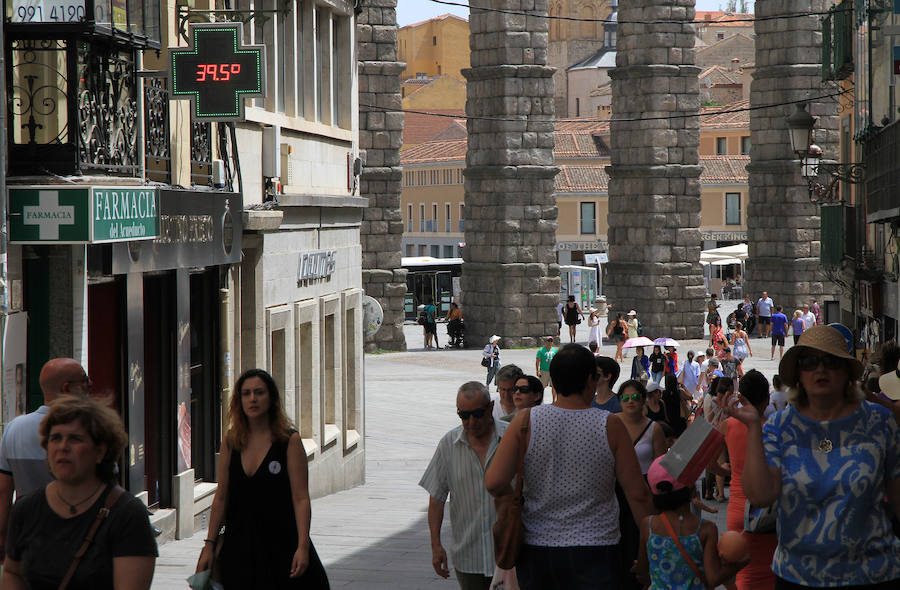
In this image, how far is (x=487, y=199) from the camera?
4238 centimetres

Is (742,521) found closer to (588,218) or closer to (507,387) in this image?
(507,387)

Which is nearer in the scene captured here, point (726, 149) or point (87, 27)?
point (87, 27)

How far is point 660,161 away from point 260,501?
36876 millimetres

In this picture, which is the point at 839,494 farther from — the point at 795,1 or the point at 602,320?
the point at 602,320

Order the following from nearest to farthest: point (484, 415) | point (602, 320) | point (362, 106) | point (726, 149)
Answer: point (484, 415) → point (362, 106) → point (602, 320) → point (726, 149)

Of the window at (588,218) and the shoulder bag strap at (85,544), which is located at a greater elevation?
the window at (588,218)

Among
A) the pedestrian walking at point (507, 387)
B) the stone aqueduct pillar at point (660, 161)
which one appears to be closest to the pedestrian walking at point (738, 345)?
the stone aqueduct pillar at point (660, 161)

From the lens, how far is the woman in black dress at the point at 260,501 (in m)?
6.46

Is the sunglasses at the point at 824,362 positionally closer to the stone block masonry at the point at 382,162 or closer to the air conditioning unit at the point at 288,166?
the air conditioning unit at the point at 288,166

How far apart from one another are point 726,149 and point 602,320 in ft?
117

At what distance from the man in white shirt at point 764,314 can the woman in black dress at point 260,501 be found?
122ft

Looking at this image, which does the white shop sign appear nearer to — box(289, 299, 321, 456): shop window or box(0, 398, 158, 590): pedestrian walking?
box(289, 299, 321, 456): shop window

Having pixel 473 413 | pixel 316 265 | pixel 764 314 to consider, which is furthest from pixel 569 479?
pixel 764 314

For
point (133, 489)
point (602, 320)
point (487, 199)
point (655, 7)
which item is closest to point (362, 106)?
point (487, 199)
